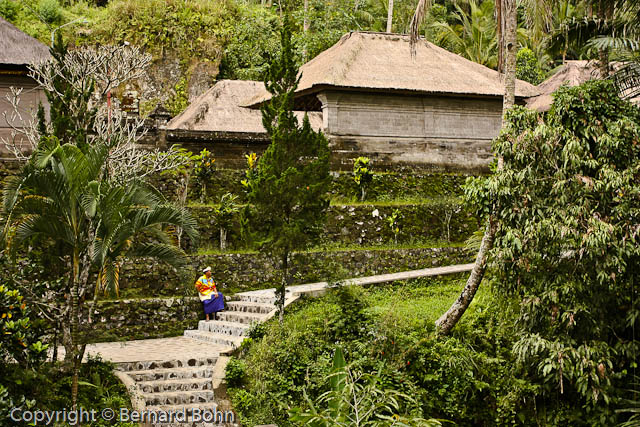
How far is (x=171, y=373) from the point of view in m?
11.0

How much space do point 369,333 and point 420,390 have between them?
1224mm

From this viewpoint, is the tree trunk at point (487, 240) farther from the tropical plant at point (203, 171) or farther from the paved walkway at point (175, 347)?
the tropical plant at point (203, 171)

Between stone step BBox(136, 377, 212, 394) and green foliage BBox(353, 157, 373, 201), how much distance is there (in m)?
9.62

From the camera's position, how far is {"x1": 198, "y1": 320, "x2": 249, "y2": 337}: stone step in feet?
42.4

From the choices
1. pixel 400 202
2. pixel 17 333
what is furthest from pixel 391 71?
pixel 17 333

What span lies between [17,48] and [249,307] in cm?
999

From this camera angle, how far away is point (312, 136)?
12203 mm

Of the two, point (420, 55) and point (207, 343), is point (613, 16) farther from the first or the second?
point (207, 343)

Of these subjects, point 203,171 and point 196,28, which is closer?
point 203,171

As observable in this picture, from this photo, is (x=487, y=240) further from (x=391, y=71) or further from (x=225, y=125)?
(x=225, y=125)

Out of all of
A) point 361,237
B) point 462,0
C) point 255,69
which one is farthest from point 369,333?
point 462,0

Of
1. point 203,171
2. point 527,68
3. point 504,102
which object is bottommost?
point 203,171

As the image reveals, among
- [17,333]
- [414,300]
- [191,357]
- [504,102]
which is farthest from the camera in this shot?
[414,300]

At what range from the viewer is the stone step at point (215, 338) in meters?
12.4
